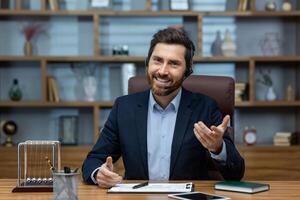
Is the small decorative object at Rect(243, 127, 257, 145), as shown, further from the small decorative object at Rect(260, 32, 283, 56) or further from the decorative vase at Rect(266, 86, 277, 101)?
the small decorative object at Rect(260, 32, 283, 56)

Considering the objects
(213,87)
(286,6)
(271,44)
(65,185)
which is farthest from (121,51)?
(65,185)

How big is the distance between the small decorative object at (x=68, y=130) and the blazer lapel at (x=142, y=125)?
2.07 metres

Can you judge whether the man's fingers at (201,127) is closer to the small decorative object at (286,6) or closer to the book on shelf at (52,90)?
the book on shelf at (52,90)

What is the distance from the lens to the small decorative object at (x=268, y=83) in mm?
4457

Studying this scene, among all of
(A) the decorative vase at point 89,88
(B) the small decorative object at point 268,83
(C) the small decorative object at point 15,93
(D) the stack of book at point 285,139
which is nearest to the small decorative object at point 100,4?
(A) the decorative vase at point 89,88

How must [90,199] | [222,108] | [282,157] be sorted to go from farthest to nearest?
[282,157]
[222,108]
[90,199]

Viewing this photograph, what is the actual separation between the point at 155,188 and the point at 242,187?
1.03ft

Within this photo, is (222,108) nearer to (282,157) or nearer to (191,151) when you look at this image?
(191,151)

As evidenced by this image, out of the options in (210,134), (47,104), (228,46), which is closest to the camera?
(210,134)

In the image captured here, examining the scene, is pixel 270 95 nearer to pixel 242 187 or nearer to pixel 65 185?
pixel 242 187

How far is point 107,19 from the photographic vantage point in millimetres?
4535

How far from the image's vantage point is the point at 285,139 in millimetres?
4395

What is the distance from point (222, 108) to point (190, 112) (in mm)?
239

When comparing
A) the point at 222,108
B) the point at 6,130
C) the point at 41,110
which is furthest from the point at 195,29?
the point at 222,108
